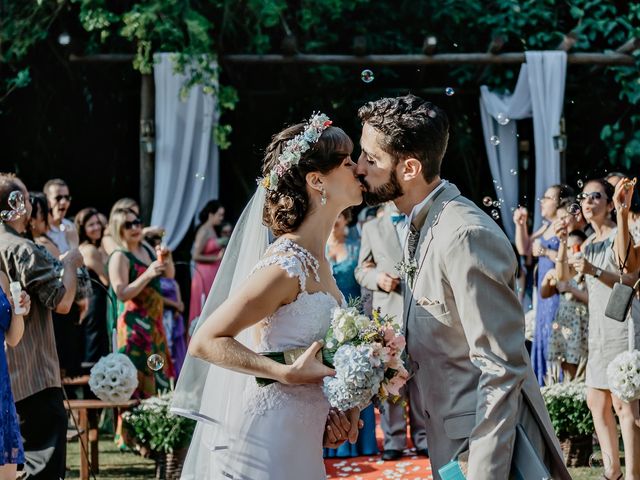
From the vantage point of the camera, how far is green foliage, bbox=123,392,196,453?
266 inches

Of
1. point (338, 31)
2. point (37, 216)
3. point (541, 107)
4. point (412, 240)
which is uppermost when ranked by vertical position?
point (338, 31)

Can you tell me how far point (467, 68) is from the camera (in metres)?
12.9

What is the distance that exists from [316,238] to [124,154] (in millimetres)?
10095

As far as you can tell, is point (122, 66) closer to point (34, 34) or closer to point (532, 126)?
point (34, 34)

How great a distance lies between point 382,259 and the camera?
7.46m

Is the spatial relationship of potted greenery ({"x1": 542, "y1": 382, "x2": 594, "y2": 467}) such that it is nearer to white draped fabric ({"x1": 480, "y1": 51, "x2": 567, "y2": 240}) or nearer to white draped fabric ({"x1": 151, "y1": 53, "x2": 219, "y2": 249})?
white draped fabric ({"x1": 480, "y1": 51, "x2": 567, "y2": 240})

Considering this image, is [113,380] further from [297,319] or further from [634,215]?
[634,215]

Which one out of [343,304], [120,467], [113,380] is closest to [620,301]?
[343,304]

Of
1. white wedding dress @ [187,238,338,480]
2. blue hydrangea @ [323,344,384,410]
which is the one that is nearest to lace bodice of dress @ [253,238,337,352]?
white wedding dress @ [187,238,338,480]

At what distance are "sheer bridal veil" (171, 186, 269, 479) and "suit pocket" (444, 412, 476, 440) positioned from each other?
0.83m

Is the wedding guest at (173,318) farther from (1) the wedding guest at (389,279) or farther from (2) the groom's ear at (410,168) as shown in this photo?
(2) the groom's ear at (410,168)

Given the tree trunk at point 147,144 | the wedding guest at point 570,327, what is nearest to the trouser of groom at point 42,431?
the wedding guest at point 570,327

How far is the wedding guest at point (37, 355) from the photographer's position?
550 centimetres

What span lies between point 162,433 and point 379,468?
1.65 m
